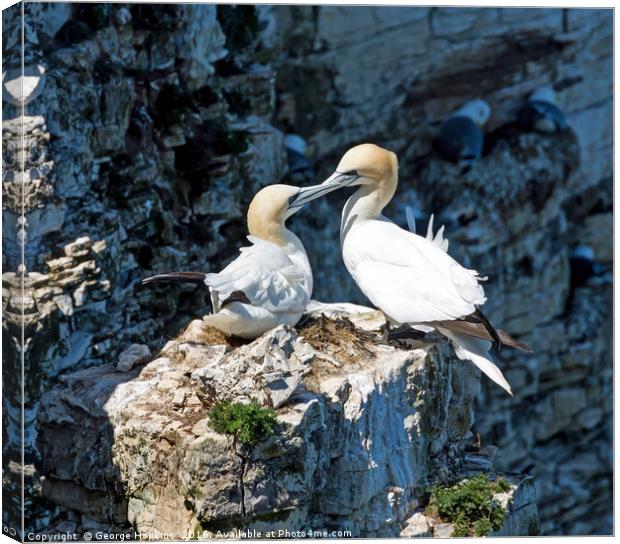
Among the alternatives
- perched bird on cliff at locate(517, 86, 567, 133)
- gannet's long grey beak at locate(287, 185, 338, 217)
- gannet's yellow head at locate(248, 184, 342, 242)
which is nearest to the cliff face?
perched bird on cliff at locate(517, 86, 567, 133)

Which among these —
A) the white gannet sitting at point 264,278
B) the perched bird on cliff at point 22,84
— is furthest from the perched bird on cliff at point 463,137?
the white gannet sitting at point 264,278

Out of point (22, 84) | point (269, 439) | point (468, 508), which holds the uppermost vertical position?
point (22, 84)

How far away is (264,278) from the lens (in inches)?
421

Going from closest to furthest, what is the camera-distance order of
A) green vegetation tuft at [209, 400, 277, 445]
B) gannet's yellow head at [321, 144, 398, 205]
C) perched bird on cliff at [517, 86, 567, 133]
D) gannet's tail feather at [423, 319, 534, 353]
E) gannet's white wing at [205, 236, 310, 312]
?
green vegetation tuft at [209, 400, 277, 445] < gannet's tail feather at [423, 319, 534, 353] < gannet's white wing at [205, 236, 310, 312] < gannet's yellow head at [321, 144, 398, 205] < perched bird on cliff at [517, 86, 567, 133]

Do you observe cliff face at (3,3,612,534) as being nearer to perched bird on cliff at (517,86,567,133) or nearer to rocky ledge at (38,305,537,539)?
perched bird on cliff at (517,86,567,133)

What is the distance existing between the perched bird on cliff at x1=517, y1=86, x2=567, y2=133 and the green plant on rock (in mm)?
13036

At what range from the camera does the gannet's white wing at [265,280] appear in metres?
10.5

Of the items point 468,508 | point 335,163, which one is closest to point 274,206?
point 468,508

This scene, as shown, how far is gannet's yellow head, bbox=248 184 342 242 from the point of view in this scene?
1126cm

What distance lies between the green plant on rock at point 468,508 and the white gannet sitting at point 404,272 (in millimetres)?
977

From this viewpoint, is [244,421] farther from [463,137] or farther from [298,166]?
[463,137]

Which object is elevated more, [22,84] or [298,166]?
[22,84]

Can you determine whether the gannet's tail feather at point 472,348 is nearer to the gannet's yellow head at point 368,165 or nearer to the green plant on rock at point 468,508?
the green plant on rock at point 468,508

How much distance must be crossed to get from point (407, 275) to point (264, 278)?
108cm
